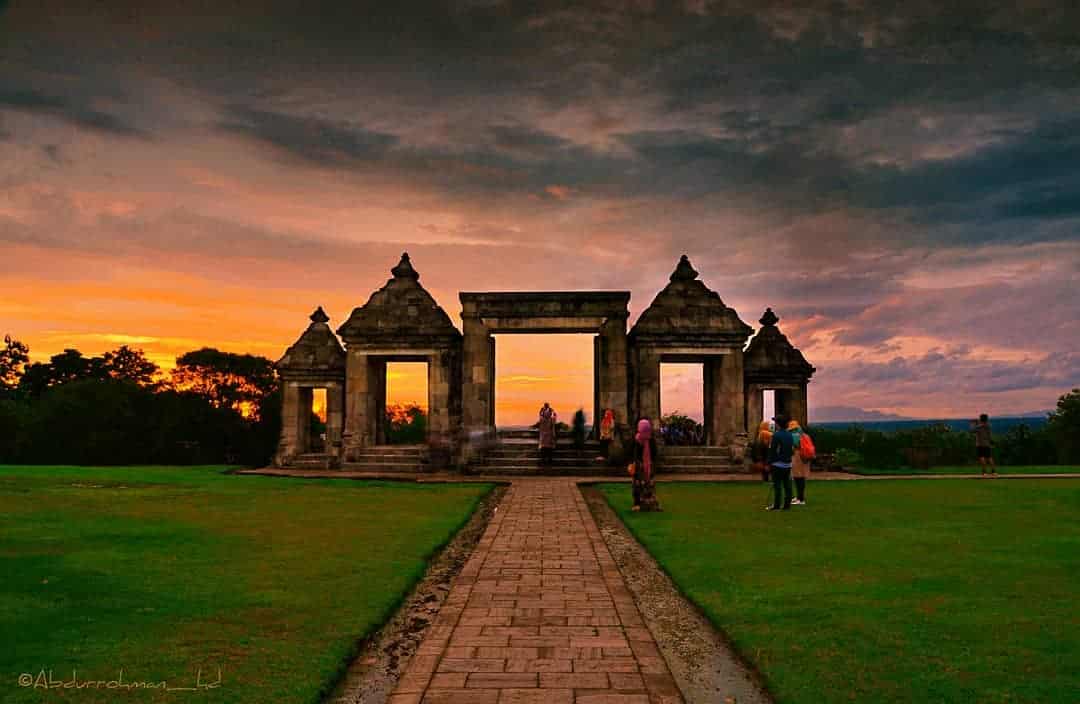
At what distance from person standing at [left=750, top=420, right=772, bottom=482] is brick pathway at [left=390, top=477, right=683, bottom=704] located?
11.9 metres

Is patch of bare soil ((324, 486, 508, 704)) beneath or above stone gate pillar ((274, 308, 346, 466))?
beneath

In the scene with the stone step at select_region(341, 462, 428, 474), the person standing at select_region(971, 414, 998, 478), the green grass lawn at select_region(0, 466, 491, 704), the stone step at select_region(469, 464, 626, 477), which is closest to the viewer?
the green grass lawn at select_region(0, 466, 491, 704)

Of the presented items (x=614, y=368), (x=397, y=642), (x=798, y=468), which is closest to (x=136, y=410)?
(x=614, y=368)

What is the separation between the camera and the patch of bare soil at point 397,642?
5965mm

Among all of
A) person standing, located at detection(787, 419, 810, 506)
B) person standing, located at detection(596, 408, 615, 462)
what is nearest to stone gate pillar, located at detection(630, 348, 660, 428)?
person standing, located at detection(596, 408, 615, 462)

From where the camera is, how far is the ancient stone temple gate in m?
27.3

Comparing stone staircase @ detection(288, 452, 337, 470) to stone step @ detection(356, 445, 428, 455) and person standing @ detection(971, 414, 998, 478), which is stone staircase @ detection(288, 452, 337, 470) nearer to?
stone step @ detection(356, 445, 428, 455)

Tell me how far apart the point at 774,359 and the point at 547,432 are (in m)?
Answer: 10.3

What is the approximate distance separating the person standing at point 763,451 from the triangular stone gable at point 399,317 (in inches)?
421

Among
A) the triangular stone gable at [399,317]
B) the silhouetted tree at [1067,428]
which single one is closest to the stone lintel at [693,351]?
the triangular stone gable at [399,317]

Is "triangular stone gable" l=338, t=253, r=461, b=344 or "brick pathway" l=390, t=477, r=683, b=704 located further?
"triangular stone gable" l=338, t=253, r=461, b=344

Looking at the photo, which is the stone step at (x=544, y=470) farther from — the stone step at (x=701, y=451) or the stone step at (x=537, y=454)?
the stone step at (x=701, y=451)

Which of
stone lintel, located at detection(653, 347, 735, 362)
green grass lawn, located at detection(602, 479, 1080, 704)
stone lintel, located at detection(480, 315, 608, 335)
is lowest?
green grass lawn, located at detection(602, 479, 1080, 704)

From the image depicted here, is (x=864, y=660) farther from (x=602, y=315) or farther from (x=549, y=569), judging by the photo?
(x=602, y=315)
